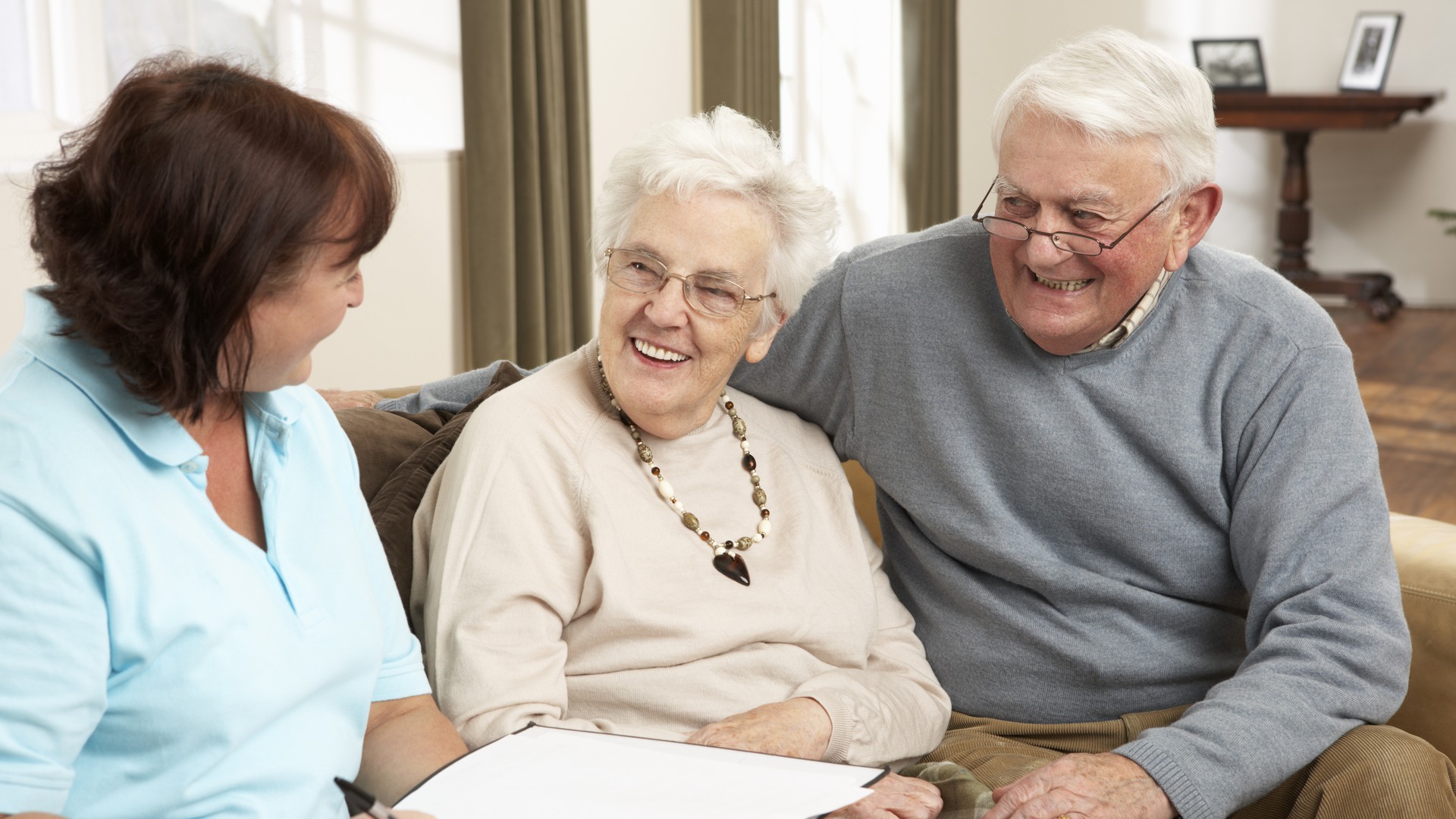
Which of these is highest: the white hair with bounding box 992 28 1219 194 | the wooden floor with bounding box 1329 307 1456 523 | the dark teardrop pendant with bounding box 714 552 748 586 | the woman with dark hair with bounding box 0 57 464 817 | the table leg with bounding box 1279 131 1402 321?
the white hair with bounding box 992 28 1219 194

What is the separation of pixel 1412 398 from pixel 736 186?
16.5 feet

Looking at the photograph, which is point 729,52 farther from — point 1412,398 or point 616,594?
point 616,594

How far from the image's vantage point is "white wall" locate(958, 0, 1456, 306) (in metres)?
7.77

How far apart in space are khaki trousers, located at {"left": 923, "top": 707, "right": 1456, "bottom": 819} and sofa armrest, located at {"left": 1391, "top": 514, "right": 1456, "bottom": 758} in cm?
20

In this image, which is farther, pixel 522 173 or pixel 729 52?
pixel 729 52

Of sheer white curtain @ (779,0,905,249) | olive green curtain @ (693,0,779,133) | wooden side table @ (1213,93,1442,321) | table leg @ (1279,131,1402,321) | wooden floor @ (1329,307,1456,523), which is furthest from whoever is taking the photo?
table leg @ (1279,131,1402,321)

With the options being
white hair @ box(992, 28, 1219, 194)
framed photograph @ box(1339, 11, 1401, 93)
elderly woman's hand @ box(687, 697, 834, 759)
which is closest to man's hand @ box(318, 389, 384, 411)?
elderly woman's hand @ box(687, 697, 834, 759)

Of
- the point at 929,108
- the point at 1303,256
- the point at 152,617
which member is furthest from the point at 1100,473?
the point at 1303,256

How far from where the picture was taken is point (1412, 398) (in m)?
5.54

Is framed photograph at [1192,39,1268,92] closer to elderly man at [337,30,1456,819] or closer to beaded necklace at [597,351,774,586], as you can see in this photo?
elderly man at [337,30,1456,819]

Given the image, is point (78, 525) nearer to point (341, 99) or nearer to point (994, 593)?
point (994, 593)

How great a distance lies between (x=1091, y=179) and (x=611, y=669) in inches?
31.4

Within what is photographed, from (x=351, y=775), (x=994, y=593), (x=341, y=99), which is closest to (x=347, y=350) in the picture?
(x=341, y=99)

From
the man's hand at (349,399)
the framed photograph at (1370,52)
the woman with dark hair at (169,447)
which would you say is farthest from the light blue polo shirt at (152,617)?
the framed photograph at (1370,52)
